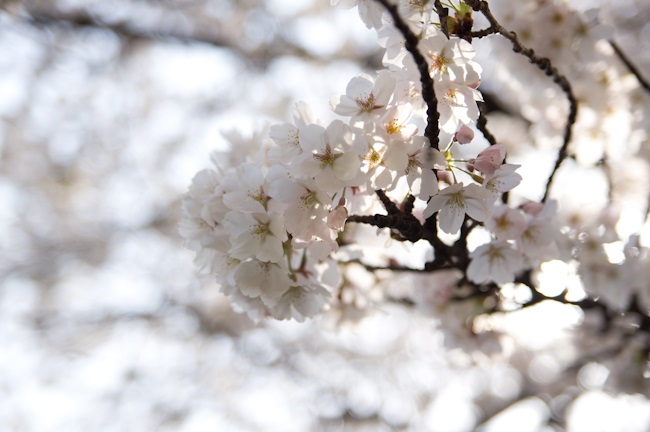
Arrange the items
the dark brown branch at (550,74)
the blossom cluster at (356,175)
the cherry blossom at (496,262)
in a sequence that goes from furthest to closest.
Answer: the cherry blossom at (496,262) < the dark brown branch at (550,74) < the blossom cluster at (356,175)

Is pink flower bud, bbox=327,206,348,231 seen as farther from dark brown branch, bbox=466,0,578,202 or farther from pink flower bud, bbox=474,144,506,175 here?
dark brown branch, bbox=466,0,578,202

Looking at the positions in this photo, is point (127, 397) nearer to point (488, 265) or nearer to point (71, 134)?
point (71, 134)

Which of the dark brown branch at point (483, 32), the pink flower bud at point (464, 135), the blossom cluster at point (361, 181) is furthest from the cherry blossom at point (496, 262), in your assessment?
the dark brown branch at point (483, 32)

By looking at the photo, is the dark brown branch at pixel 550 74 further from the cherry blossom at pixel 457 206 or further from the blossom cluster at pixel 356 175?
the cherry blossom at pixel 457 206

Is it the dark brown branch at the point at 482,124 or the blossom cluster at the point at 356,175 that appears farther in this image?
the dark brown branch at the point at 482,124

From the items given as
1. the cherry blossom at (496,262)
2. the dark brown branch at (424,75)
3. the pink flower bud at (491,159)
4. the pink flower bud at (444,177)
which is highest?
the dark brown branch at (424,75)
